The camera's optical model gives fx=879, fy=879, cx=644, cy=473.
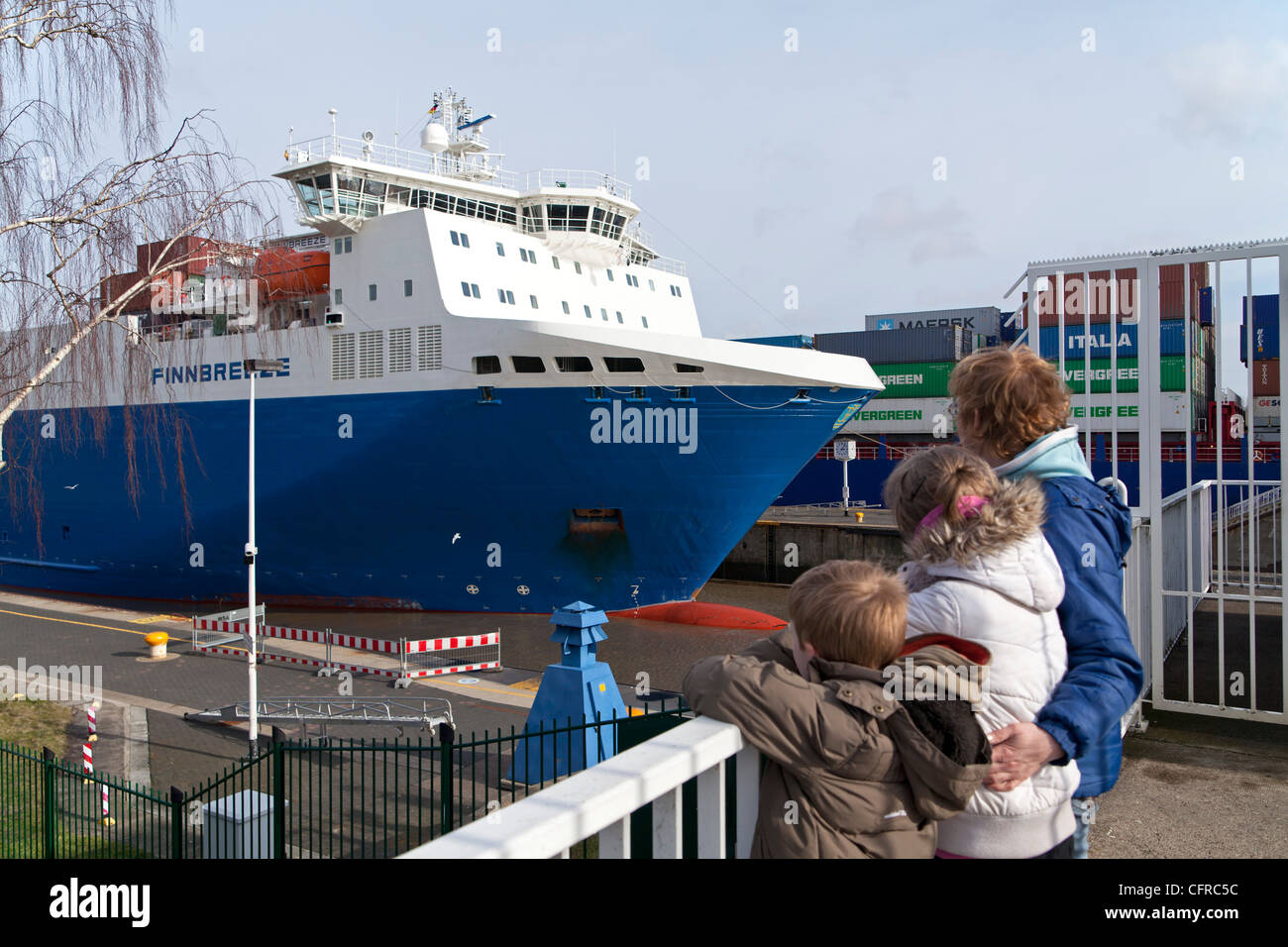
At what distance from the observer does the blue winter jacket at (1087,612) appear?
82.1 inches

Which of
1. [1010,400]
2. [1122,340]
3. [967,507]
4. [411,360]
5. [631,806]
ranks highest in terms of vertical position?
[1122,340]

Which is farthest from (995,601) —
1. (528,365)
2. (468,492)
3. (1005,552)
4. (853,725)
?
(468,492)

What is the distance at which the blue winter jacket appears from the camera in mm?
2086

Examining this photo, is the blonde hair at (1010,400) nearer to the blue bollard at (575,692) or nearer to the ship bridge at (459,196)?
the blue bollard at (575,692)

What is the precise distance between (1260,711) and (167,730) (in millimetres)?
11084

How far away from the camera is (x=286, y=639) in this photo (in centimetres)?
1548

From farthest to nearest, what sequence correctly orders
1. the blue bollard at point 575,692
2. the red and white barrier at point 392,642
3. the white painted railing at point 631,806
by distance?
the red and white barrier at point 392,642, the blue bollard at point 575,692, the white painted railing at point 631,806

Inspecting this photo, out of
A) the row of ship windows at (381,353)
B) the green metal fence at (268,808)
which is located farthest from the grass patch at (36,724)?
the row of ship windows at (381,353)

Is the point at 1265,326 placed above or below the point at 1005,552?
above

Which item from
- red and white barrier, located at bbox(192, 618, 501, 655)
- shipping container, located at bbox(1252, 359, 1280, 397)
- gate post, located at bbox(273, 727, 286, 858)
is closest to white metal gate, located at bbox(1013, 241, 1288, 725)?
gate post, located at bbox(273, 727, 286, 858)

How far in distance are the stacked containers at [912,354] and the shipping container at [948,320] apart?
2.52 m

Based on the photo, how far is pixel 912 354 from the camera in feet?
138

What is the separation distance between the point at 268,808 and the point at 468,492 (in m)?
9.92

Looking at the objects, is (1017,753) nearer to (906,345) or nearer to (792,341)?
(792,341)
